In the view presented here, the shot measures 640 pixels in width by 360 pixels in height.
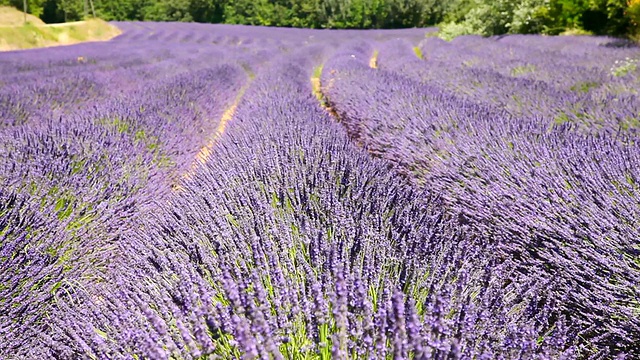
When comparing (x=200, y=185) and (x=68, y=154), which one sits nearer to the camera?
(x=200, y=185)

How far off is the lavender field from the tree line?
9.17 meters

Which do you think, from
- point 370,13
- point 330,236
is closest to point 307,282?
point 330,236

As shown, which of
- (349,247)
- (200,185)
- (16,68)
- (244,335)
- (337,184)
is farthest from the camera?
(16,68)

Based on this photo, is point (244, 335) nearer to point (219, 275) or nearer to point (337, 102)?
point (219, 275)

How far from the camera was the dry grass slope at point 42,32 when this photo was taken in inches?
637

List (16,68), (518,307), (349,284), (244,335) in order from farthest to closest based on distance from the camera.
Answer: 1. (16,68)
2. (518,307)
3. (349,284)
4. (244,335)

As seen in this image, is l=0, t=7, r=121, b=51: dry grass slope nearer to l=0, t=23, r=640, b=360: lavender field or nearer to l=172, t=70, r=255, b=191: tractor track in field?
l=172, t=70, r=255, b=191: tractor track in field

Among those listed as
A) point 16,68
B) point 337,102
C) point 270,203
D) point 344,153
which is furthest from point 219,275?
point 16,68

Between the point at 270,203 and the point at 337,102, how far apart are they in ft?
14.0

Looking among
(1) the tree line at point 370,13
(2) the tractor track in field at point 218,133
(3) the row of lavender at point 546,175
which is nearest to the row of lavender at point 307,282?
(3) the row of lavender at point 546,175

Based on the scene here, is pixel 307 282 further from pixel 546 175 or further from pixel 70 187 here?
pixel 70 187

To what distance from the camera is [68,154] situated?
2.78m

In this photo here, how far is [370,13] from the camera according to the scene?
26.6 meters

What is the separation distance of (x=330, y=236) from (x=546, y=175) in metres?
1.17
